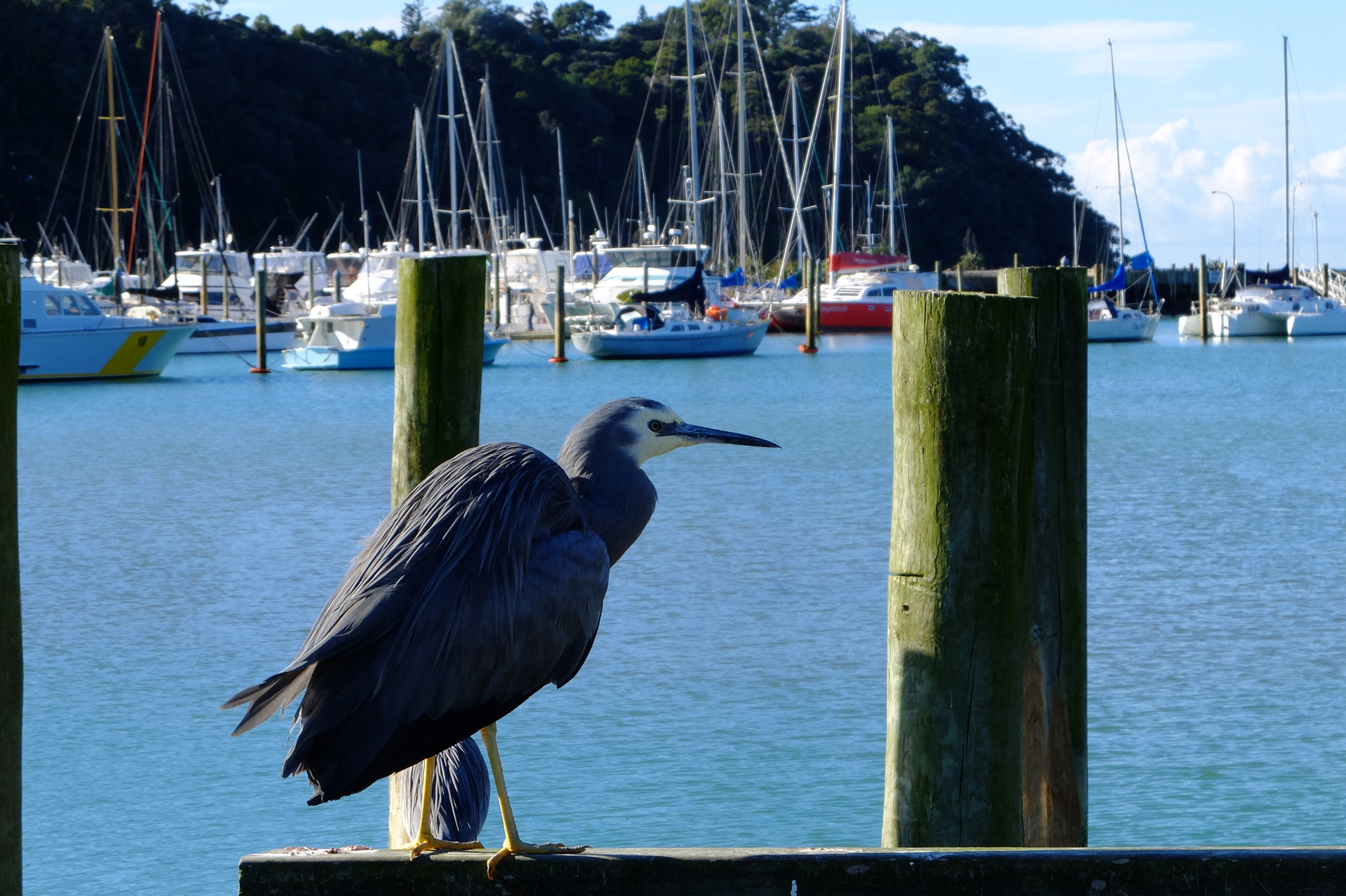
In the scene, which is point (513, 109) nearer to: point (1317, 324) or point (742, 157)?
point (742, 157)

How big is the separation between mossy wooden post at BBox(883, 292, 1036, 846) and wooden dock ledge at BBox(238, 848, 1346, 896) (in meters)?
0.92

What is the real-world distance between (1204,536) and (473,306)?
11839mm

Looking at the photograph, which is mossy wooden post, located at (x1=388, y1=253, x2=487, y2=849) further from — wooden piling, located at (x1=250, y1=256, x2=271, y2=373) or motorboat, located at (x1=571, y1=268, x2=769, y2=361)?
motorboat, located at (x1=571, y1=268, x2=769, y2=361)

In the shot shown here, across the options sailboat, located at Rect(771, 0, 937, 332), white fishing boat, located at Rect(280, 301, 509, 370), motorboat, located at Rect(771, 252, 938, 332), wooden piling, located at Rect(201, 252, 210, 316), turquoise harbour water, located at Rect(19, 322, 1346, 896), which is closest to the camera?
turquoise harbour water, located at Rect(19, 322, 1346, 896)

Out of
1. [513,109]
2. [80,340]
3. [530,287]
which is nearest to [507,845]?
[80,340]

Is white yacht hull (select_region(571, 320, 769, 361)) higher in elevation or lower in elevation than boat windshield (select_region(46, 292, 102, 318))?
→ lower


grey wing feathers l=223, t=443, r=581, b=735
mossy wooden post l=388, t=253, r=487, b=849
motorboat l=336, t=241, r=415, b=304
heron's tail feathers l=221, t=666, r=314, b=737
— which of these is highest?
motorboat l=336, t=241, r=415, b=304

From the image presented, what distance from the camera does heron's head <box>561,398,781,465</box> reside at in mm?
3895

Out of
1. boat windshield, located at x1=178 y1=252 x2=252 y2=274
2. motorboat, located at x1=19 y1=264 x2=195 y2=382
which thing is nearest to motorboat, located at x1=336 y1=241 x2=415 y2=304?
boat windshield, located at x1=178 y1=252 x2=252 y2=274

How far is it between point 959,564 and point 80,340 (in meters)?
31.9

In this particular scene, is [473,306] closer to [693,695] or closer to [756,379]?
[693,695]

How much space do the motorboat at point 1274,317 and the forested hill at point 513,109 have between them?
624 inches

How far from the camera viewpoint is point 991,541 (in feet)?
12.7

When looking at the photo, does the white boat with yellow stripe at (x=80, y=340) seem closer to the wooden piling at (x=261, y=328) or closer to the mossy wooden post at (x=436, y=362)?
the wooden piling at (x=261, y=328)
